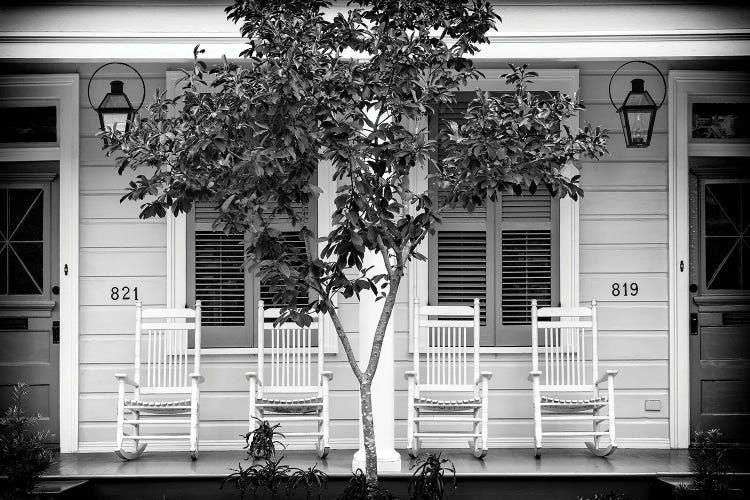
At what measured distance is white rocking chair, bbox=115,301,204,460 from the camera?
5855 millimetres

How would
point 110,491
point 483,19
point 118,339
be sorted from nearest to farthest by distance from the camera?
point 483,19 → point 110,491 → point 118,339

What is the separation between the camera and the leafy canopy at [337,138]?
156 inches

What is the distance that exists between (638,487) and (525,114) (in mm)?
2523

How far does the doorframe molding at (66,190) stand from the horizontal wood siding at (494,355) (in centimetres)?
7

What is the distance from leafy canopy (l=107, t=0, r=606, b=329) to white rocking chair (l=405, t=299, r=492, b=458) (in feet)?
5.75

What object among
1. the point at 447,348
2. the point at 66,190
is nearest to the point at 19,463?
the point at 66,190

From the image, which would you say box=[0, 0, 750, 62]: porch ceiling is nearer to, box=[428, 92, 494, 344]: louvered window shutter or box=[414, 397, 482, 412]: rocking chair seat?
box=[428, 92, 494, 344]: louvered window shutter

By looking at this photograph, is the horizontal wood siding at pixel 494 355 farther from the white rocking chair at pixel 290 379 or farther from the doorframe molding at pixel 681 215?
the white rocking chair at pixel 290 379

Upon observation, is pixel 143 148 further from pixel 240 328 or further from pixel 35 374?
pixel 35 374

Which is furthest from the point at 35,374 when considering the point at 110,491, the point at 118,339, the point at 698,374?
the point at 698,374

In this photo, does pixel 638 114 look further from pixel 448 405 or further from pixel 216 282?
pixel 216 282

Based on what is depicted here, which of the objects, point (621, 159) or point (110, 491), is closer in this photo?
point (110, 491)

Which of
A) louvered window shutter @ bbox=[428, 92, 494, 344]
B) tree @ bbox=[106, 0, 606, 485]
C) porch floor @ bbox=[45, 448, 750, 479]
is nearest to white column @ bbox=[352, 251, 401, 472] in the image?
porch floor @ bbox=[45, 448, 750, 479]

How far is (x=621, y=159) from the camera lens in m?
6.50
